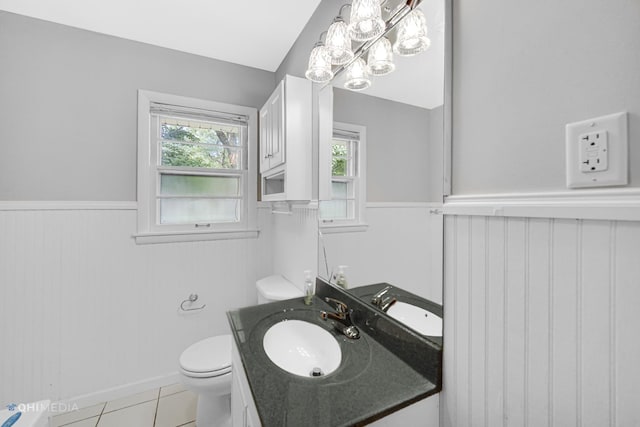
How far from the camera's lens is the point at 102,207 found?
181 cm

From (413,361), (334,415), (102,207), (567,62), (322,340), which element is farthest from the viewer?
(102,207)

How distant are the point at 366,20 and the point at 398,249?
0.89 meters

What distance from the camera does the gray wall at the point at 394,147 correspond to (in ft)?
2.85

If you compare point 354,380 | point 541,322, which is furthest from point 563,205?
point 354,380

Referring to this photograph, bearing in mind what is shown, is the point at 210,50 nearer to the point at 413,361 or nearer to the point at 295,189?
the point at 295,189

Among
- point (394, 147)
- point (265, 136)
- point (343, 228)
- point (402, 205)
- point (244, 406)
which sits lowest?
point (244, 406)

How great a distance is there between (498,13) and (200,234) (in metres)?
2.13

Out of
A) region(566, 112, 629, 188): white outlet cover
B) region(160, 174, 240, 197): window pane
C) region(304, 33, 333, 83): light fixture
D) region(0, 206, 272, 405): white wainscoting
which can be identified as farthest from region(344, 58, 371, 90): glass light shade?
region(0, 206, 272, 405): white wainscoting

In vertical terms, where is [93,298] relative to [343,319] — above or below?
below

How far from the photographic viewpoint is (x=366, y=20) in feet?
3.27

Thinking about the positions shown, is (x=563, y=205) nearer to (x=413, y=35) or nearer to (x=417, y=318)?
(x=417, y=318)

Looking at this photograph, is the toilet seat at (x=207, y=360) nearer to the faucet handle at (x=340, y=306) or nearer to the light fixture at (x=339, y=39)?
the faucet handle at (x=340, y=306)

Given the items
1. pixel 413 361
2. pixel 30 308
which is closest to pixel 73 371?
pixel 30 308

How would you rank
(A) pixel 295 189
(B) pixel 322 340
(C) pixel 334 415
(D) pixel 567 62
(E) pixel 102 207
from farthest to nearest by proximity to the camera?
(E) pixel 102 207
(A) pixel 295 189
(B) pixel 322 340
(C) pixel 334 415
(D) pixel 567 62
